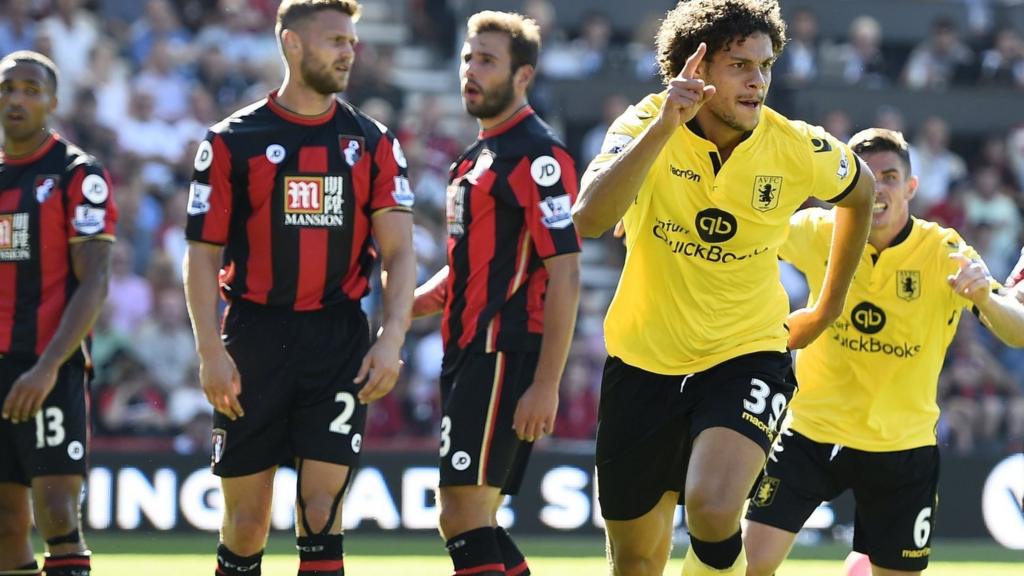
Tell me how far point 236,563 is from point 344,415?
76 cm

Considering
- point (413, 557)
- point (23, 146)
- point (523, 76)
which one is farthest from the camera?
point (413, 557)

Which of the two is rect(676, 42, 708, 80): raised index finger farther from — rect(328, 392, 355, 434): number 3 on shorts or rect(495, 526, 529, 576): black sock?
rect(495, 526, 529, 576): black sock

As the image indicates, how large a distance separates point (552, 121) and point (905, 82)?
457 cm

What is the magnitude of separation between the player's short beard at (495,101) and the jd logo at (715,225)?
1448mm

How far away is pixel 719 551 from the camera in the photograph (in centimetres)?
576

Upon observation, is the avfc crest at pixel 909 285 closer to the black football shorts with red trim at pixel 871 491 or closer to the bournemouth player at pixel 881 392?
the bournemouth player at pixel 881 392

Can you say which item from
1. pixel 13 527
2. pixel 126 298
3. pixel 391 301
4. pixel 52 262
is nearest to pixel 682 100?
pixel 391 301

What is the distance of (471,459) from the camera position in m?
6.74

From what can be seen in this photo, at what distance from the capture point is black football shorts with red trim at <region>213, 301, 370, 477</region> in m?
6.47

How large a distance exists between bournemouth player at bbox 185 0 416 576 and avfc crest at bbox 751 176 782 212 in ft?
4.73

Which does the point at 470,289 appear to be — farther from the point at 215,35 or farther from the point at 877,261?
the point at 215,35

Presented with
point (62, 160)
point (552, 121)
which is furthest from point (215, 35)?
point (62, 160)

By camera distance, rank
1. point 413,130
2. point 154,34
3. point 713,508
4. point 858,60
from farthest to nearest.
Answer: point 858,60, point 154,34, point 413,130, point 713,508

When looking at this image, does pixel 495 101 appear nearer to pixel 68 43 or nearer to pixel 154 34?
pixel 68 43
